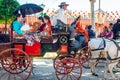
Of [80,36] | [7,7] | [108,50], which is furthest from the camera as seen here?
[7,7]

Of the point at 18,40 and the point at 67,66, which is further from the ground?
the point at 18,40

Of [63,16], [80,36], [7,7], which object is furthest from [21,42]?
[7,7]

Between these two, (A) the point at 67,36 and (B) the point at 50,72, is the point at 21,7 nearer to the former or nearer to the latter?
(A) the point at 67,36

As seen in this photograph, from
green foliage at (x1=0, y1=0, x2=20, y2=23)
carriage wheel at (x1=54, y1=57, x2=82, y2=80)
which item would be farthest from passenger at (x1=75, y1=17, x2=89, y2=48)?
green foliage at (x1=0, y1=0, x2=20, y2=23)

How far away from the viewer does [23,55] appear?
9.75m

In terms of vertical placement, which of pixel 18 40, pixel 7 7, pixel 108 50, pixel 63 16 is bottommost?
pixel 108 50

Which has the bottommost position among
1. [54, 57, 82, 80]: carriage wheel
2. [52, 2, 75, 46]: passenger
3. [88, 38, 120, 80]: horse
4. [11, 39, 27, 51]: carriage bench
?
[54, 57, 82, 80]: carriage wheel

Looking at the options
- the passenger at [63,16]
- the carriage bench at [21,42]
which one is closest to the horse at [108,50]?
the passenger at [63,16]

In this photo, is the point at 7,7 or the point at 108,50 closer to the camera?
the point at 108,50

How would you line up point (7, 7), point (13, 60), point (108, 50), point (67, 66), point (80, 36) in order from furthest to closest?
point (7, 7)
point (80, 36)
point (108, 50)
point (67, 66)
point (13, 60)

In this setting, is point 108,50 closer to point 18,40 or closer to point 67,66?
point 67,66

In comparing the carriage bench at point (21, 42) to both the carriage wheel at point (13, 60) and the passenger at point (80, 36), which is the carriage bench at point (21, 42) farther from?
the passenger at point (80, 36)

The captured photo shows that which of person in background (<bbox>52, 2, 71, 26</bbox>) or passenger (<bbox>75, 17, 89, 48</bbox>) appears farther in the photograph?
passenger (<bbox>75, 17, 89, 48</bbox>)

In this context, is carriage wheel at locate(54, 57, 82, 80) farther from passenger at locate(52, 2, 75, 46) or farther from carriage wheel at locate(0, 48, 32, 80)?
carriage wheel at locate(0, 48, 32, 80)
